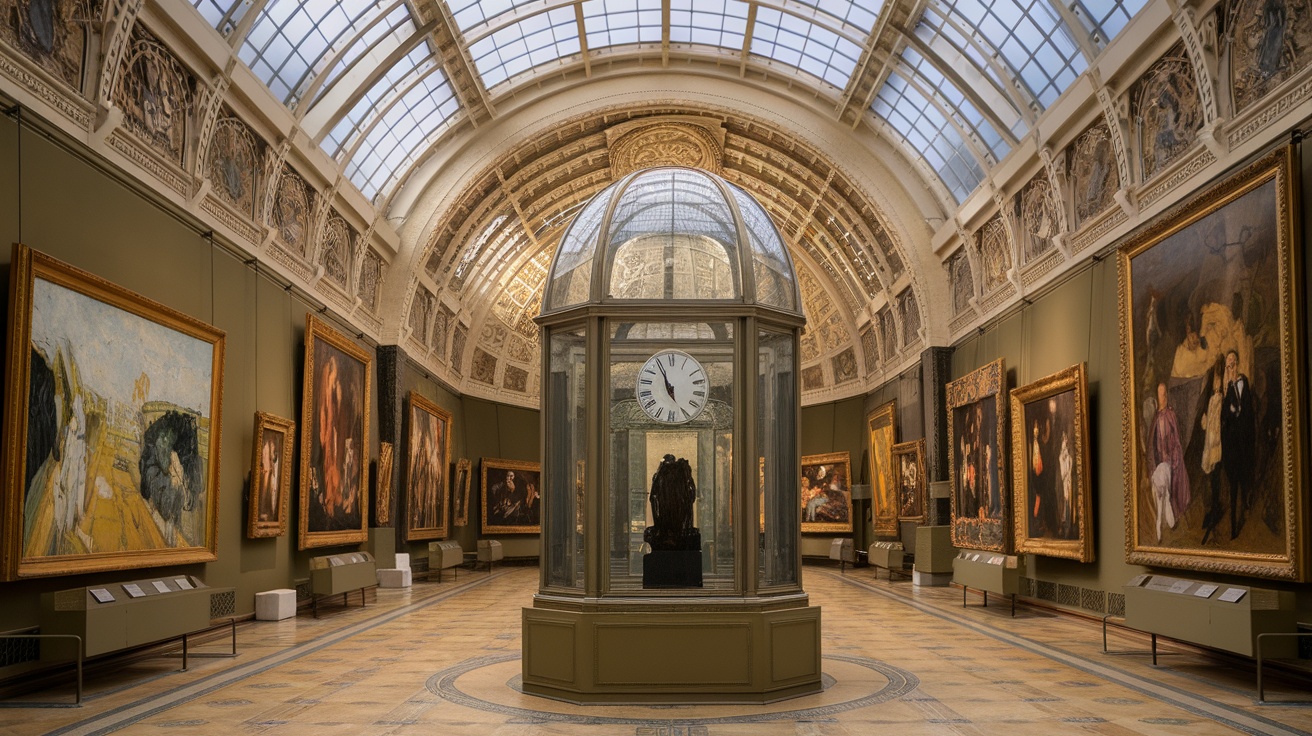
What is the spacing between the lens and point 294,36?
67.8 ft

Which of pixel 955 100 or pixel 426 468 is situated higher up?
pixel 955 100

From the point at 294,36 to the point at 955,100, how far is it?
15557 millimetres

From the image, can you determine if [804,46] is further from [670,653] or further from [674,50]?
[670,653]

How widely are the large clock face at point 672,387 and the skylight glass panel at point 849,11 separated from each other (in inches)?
664

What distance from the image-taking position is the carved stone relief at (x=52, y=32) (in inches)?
467

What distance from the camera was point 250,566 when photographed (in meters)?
19.0

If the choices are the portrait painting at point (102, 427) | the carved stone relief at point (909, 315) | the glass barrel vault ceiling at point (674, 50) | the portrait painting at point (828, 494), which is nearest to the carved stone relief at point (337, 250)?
the glass barrel vault ceiling at point (674, 50)

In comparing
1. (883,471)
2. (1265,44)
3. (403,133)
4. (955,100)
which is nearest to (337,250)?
(403,133)

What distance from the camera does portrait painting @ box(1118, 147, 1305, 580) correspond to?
11891mm

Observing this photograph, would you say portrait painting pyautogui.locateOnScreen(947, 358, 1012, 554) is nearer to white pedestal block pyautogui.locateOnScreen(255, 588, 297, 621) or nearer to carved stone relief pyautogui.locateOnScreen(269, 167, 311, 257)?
white pedestal block pyautogui.locateOnScreen(255, 588, 297, 621)

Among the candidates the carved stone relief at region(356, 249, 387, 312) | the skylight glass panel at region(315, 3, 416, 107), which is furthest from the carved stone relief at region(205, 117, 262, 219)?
the carved stone relief at region(356, 249, 387, 312)

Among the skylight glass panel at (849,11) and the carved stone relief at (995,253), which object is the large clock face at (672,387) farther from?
the skylight glass panel at (849,11)

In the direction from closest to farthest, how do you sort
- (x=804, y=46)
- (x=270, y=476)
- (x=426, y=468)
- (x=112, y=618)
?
(x=112, y=618) < (x=270, y=476) < (x=804, y=46) < (x=426, y=468)

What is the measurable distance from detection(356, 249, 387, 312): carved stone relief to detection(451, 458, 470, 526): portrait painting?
861 centimetres
